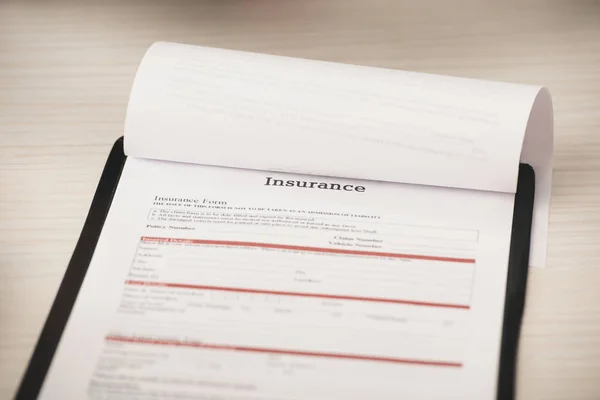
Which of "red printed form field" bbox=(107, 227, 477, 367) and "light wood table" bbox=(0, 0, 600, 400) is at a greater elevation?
"light wood table" bbox=(0, 0, 600, 400)

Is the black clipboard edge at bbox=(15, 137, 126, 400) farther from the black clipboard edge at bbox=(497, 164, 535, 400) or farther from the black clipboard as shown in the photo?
the black clipboard edge at bbox=(497, 164, 535, 400)

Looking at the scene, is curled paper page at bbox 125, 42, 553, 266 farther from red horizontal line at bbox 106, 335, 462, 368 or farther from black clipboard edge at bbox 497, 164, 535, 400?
red horizontal line at bbox 106, 335, 462, 368

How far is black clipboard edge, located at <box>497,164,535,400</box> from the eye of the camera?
0.51m

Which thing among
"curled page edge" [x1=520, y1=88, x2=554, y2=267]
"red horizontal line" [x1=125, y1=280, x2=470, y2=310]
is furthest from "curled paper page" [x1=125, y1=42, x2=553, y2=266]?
"red horizontal line" [x1=125, y1=280, x2=470, y2=310]

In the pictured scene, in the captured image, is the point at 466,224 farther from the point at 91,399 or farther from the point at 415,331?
the point at 91,399

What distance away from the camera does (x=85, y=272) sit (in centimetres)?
57

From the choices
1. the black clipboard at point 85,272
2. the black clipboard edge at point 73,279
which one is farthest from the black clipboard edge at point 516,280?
the black clipboard edge at point 73,279

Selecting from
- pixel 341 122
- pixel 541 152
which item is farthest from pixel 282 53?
pixel 541 152

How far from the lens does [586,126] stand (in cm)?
67

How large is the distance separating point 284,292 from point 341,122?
0.16 meters

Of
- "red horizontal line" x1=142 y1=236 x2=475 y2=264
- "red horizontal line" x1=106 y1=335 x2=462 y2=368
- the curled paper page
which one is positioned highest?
the curled paper page

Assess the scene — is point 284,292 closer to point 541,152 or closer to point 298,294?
point 298,294

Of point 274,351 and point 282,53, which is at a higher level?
point 282,53

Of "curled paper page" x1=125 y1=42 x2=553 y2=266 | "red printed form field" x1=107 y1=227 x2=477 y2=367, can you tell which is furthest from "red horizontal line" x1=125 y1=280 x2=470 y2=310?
"curled paper page" x1=125 y1=42 x2=553 y2=266
